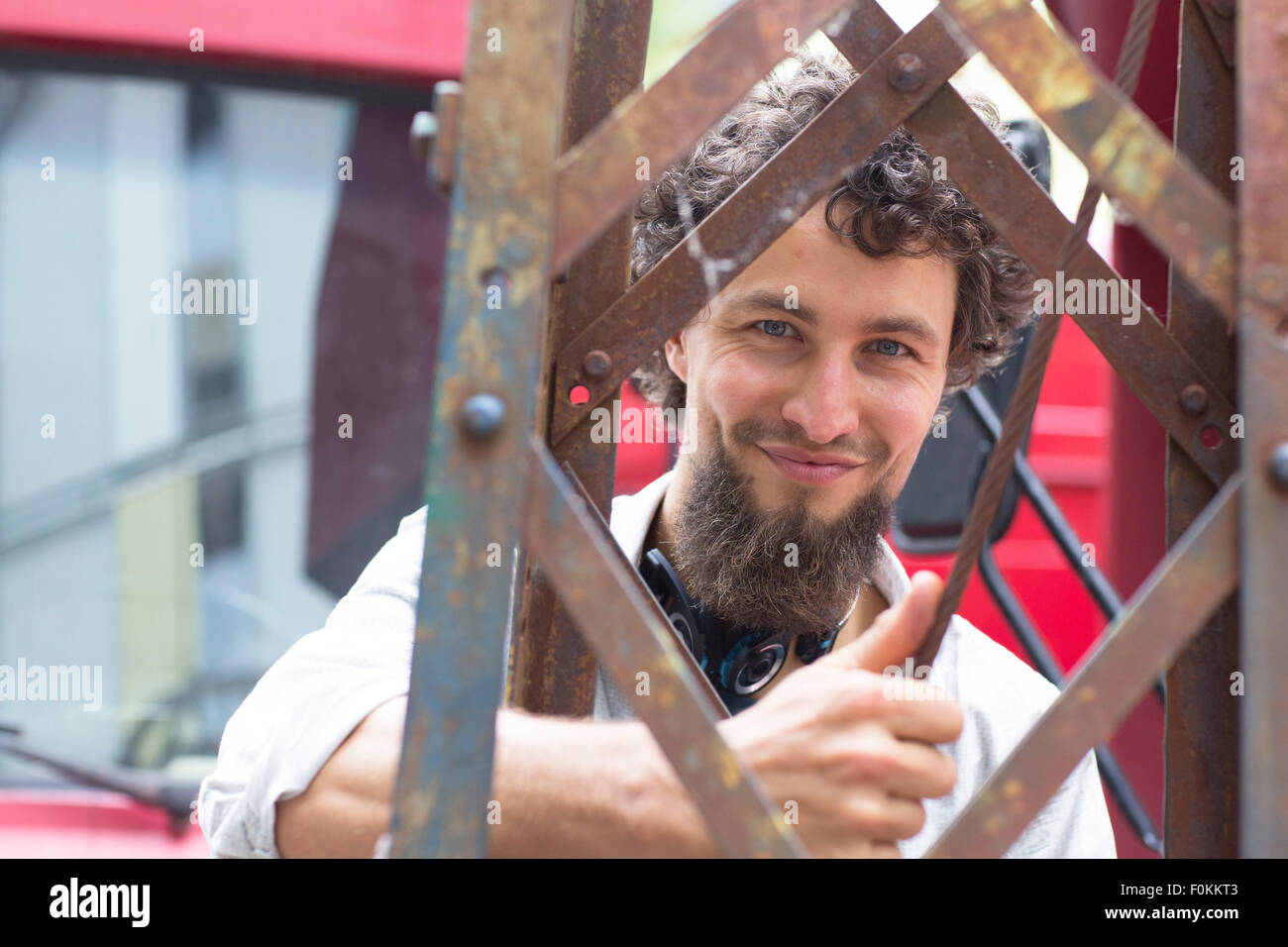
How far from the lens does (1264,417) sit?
2.66ft

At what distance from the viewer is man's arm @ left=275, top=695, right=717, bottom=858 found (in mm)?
885

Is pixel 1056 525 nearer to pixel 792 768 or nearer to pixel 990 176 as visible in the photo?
pixel 990 176

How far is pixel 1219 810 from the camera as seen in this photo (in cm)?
111

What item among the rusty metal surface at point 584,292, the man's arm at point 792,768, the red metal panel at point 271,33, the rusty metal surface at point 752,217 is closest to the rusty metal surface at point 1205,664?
the rusty metal surface at point 752,217

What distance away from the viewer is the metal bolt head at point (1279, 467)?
80 centimetres

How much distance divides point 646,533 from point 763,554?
26 centimetres

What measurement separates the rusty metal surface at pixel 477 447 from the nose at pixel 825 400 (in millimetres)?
797

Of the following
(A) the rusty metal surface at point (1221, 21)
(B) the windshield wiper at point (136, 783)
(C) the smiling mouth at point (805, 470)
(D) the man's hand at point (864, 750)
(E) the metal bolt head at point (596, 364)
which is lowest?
(B) the windshield wiper at point (136, 783)
